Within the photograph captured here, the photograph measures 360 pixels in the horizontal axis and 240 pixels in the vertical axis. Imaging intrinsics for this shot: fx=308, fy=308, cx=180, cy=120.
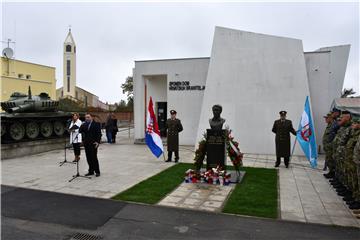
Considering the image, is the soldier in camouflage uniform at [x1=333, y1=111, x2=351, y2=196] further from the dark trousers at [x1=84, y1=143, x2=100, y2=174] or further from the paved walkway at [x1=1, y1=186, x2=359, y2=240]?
the dark trousers at [x1=84, y1=143, x2=100, y2=174]

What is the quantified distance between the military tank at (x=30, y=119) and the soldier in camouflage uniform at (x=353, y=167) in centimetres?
1150

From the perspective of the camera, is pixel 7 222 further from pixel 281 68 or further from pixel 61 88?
pixel 61 88

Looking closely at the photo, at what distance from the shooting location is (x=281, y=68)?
1269 centimetres

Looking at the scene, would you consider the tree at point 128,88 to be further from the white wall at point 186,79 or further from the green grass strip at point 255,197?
the green grass strip at point 255,197

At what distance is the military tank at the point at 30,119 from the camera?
1216 centimetres

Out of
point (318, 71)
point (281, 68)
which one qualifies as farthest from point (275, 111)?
point (318, 71)

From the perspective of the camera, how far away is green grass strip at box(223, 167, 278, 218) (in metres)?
5.30

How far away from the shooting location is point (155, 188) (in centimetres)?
686

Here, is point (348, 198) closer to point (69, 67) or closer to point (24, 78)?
point (24, 78)

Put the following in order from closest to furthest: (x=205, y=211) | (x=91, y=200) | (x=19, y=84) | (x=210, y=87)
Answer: (x=205, y=211)
(x=91, y=200)
(x=210, y=87)
(x=19, y=84)

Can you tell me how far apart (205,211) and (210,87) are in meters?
8.66

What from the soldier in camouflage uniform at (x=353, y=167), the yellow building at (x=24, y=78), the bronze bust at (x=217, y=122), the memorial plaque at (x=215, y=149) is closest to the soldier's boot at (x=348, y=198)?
the soldier in camouflage uniform at (x=353, y=167)

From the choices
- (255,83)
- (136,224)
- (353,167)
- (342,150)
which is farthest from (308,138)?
(136,224)

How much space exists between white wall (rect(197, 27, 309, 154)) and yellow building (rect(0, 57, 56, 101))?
91.3ft
